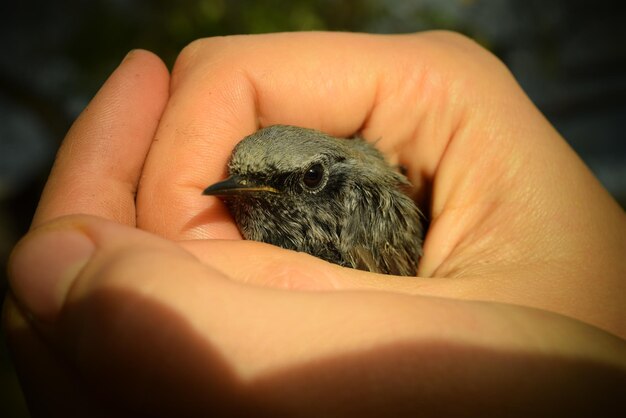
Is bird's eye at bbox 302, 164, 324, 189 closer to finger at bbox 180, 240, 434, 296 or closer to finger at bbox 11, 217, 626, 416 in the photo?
finger at bbox 180, 240, 434, 296

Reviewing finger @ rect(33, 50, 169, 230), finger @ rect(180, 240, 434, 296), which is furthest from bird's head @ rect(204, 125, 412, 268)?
finger @ rect(180, 240, 434, 296)

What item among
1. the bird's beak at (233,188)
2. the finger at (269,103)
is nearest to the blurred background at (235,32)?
the finger at (269,103)

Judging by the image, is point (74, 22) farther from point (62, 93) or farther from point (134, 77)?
point (134, 77)

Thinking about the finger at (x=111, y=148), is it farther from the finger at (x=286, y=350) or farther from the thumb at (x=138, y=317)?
the finger at (x=286, y=350)

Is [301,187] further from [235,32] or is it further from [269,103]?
[235,32]

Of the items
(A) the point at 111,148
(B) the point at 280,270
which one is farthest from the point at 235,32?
(B) the point at 280,270

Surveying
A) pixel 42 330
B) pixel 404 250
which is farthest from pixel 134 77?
pixel 404 250
